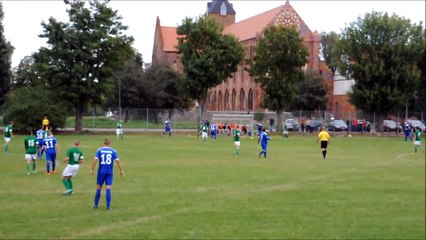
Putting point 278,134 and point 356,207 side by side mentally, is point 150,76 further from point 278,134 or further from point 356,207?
point 356,207

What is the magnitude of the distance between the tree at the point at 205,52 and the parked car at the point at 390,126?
1933cm

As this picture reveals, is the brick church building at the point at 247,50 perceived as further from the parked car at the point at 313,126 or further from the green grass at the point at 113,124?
the green grass at the point at 113,124

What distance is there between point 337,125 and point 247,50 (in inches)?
1126

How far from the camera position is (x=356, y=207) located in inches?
631

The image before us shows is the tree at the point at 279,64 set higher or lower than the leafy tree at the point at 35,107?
higher

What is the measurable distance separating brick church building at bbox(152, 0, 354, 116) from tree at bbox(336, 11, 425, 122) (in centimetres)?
1041

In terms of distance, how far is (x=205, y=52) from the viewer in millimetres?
70312

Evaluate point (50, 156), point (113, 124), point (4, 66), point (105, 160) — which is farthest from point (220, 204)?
point (4, 66)

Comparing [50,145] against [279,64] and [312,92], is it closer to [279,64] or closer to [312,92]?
[279,64]

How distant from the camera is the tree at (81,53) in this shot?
62.5m

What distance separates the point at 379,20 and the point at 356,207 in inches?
1968

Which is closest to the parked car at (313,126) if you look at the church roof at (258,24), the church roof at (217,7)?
the church roof at (258,24)

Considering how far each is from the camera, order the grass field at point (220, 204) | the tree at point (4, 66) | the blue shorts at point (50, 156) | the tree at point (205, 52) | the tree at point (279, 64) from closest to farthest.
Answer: the grass field at point (220, 204) < the blue shorts at point (50, 156) < the tree at point (4, 66) < the tree at point (279, 64) < the tree at point (205, 52)

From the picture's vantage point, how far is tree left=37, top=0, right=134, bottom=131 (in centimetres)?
6250
